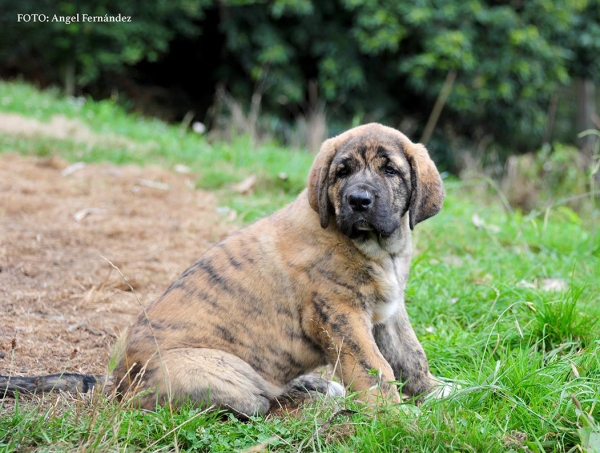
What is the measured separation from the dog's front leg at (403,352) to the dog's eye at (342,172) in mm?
893

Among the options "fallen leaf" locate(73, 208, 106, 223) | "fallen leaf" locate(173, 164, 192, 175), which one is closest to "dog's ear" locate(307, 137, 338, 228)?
"fallen leaf" locate(73, 208, 106, 223)

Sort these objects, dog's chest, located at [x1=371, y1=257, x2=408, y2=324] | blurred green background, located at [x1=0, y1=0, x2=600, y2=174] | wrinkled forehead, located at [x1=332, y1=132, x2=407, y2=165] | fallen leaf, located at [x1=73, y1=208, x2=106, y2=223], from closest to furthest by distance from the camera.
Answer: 1. dog's chest, located at [x1=371, y1=257, x2=408, y2=324]
2. wrinkled forehead, located at [x1=332, y1=132, x2=407, y2=165]
3. fallen leaf, located at [x1=73, y1=208, x2=106, y2=223]
4. blurred green background, located at [x1=0, y1=0, x2=600, y2=174]

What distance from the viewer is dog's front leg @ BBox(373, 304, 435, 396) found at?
4.28 m

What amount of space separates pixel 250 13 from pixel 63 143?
8362 millimetres

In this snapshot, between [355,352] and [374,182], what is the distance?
97cm

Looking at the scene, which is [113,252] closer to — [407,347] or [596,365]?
[407,347]

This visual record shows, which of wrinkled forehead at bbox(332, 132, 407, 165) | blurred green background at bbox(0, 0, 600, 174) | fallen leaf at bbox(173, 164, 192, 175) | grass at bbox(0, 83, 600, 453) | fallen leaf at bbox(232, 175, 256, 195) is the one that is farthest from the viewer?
blurred green background at bbox(0, 0, 600, 174)

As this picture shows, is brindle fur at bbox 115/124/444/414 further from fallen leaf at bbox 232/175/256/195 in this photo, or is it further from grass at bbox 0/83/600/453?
fallen leaf at bbox 232/175/256/195

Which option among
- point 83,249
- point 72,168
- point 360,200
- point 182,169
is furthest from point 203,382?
point 182,169

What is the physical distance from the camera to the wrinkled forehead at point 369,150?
4.17 meters

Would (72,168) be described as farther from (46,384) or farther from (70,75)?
(70,75)

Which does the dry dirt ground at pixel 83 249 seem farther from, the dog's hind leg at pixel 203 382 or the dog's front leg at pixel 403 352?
the dog's front leg at pixel 403 352

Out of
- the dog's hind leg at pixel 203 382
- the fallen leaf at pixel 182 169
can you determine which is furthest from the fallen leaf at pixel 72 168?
the dog's hind leg at pixel 203 382

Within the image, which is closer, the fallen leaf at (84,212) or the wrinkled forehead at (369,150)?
the wrinkled forehead at (369,150)
